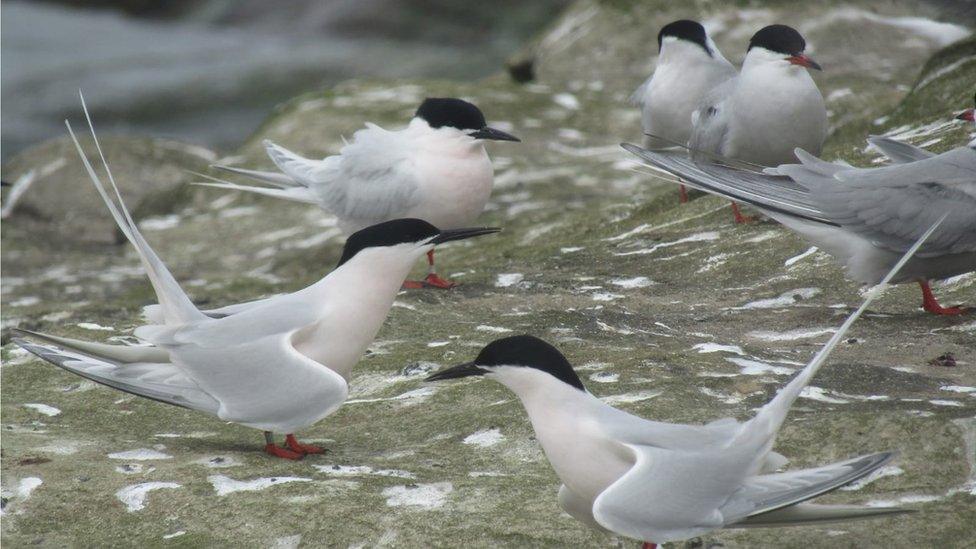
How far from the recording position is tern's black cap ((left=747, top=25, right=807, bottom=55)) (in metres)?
6.31

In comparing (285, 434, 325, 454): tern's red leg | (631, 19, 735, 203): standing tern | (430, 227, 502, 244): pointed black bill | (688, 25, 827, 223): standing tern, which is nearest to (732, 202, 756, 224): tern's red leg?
(688, 25, 827, 223): standing tern

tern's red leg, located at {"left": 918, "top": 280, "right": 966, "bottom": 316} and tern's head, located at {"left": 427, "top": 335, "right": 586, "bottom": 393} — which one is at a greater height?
tern's head, located at {"left": 427, "top": 335, "right": 586, "bottom": 393}

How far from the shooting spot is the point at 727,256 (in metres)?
6.02

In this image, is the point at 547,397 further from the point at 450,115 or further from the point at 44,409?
the point at 450,115

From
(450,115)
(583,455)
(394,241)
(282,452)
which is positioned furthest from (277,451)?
(450,115)

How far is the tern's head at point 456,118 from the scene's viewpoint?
6.26 m

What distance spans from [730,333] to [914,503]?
1.65 meters

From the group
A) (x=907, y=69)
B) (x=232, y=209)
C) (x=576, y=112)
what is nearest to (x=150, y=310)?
(x=232, y=209)

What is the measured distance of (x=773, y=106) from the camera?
20.7 feet

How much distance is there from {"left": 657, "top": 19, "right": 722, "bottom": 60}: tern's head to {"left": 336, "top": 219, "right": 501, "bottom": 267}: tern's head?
11.4ft

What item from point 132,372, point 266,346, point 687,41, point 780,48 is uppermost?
point 780,48

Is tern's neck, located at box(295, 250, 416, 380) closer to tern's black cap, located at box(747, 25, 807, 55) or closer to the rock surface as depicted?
the rock surface

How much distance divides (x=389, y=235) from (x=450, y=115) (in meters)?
2.16

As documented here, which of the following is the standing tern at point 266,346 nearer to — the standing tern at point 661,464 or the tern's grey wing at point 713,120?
the standing tern at point 661,464
